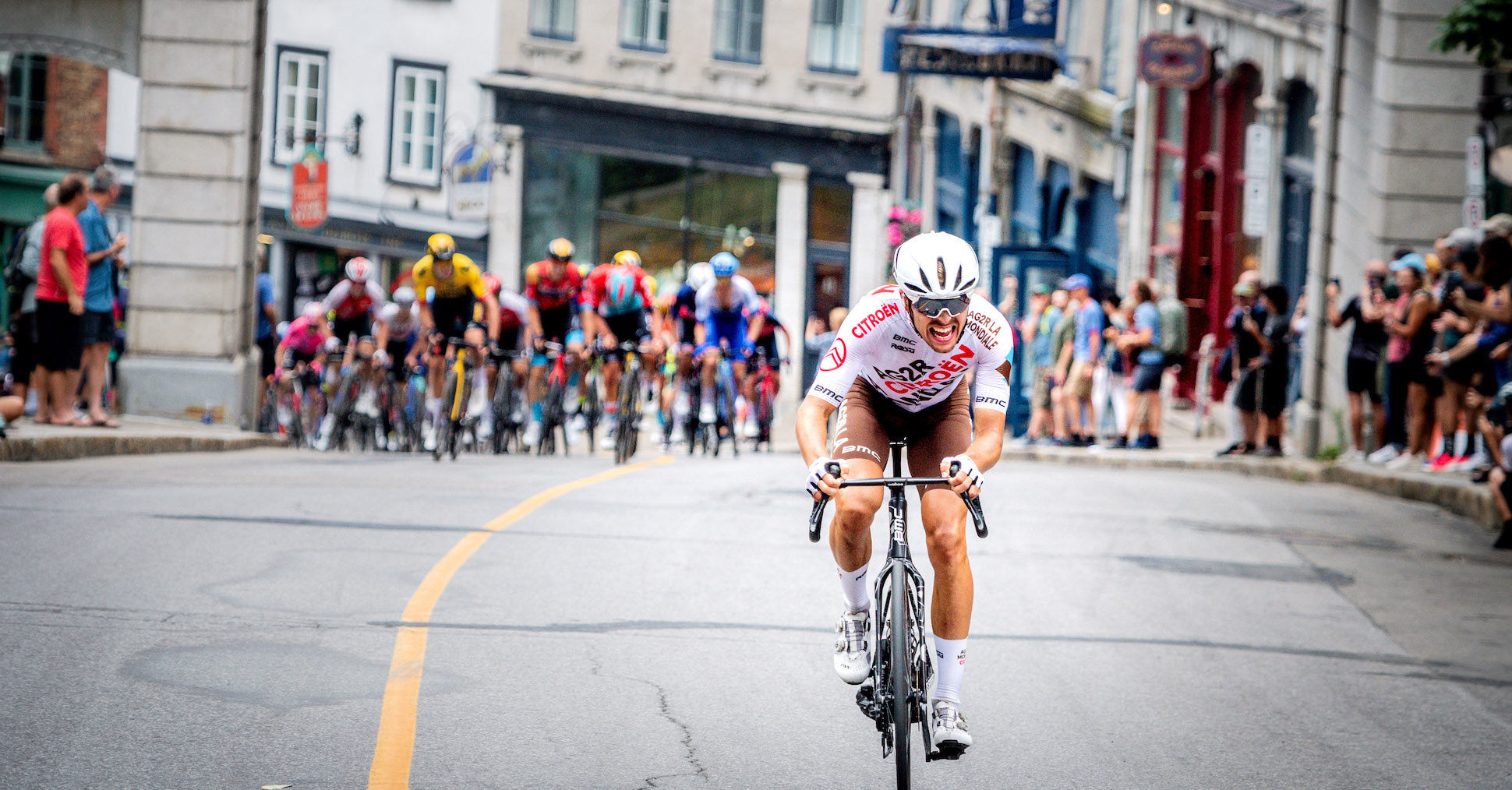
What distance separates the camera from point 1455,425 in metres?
15.9

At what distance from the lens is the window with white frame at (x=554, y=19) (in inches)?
1505

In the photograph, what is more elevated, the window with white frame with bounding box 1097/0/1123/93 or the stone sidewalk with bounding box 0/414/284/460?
the window with white frame with bounding box 1097/0/1123/93

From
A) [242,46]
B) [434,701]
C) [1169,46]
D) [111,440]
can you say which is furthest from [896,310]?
[1169,46]

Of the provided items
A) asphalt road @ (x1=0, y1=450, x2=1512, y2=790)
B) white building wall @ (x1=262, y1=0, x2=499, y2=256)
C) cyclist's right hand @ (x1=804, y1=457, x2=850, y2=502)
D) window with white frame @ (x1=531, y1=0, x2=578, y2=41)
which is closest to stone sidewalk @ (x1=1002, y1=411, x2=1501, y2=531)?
asphalt road @ (x1=0, y1=450, x2=1512, y2=790)

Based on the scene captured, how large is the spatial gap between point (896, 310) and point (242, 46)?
14.7 m

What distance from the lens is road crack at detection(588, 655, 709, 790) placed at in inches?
233

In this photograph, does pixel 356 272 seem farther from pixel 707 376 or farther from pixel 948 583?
pixel 948 583

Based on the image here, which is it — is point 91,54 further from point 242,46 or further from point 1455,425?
point 1455,425

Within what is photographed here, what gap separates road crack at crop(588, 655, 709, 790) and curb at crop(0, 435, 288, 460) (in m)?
7.78

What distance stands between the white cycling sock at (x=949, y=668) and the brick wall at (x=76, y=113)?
33.5 m

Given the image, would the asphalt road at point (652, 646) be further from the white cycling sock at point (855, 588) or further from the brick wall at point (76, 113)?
the brick wall at point (76, 113)

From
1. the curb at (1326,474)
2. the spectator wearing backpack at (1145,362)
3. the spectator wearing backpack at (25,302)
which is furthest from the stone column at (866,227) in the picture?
the spectator wearing backpack at (25,302)

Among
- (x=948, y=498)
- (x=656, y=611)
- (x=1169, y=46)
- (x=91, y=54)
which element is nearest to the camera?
(x=948, y=498)

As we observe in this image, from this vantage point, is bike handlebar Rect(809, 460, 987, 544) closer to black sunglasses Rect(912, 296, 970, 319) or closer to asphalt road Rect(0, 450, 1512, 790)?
black sunglasses Rect(912, 296, 970, 319)
